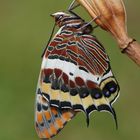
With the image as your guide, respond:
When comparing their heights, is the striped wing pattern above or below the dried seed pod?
below

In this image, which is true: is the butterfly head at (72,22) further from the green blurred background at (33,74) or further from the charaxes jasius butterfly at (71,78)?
the green blurred background at (33,74)

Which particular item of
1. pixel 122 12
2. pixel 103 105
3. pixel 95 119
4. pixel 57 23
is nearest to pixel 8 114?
pixel 95 119

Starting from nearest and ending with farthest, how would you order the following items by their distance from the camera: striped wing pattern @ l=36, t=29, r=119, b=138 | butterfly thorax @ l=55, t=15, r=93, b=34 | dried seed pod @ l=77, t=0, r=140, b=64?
dried seed pod @ l=77, t=0, r=140, b=64, striped wing pattern @ l=36, t=29, r=119, b=138, butterfly thorax @ l=55, t=15, r=93, b=34

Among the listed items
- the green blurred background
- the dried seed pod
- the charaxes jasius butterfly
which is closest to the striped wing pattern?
the charaxes jasius butterfly

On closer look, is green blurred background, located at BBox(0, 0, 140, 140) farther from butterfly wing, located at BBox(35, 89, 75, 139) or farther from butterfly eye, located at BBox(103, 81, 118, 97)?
butterfly eye, located at BBox(103, 81, 118, 97)

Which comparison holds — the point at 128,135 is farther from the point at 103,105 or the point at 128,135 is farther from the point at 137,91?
the point at 103,105

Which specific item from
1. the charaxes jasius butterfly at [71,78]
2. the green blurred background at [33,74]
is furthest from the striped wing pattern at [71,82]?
the green blurred background at [33,74]

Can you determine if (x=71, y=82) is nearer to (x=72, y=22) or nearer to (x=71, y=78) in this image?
(x=71, y=78)
